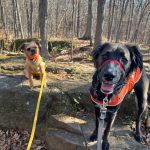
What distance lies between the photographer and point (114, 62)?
2666mm

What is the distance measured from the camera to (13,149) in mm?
4332

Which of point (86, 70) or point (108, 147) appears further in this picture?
point (86, 70)

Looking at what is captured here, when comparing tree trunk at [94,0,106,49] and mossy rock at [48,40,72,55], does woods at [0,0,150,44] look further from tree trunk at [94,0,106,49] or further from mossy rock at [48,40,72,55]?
mossy rock at [48,40,72,55]

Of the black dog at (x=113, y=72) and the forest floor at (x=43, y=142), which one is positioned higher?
the black dog at (x=113, y=72)

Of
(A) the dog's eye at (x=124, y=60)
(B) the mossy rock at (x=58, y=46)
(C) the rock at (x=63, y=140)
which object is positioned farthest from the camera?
(B) the mossy rock at (x=58, y=46)

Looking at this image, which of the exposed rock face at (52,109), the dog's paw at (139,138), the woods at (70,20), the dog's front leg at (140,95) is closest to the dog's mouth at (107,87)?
the dog's front leg at (140,95)

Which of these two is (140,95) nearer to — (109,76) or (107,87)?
A: (107,87)

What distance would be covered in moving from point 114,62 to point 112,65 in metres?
0.07

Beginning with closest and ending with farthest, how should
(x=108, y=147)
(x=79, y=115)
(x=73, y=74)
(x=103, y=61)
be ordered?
(x=103, y=61) < (x=108, y=147) < (x=79, y=115) < (x=73, y=74)

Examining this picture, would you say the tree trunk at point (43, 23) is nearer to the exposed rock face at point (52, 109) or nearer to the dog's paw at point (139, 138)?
the exposed rock face at point (52, 109)

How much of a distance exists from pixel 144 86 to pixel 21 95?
2.18 metres

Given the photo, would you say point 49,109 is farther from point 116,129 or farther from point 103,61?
point 103,61

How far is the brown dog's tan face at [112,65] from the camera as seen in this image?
260 cm

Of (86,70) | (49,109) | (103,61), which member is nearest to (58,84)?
(49,109)
